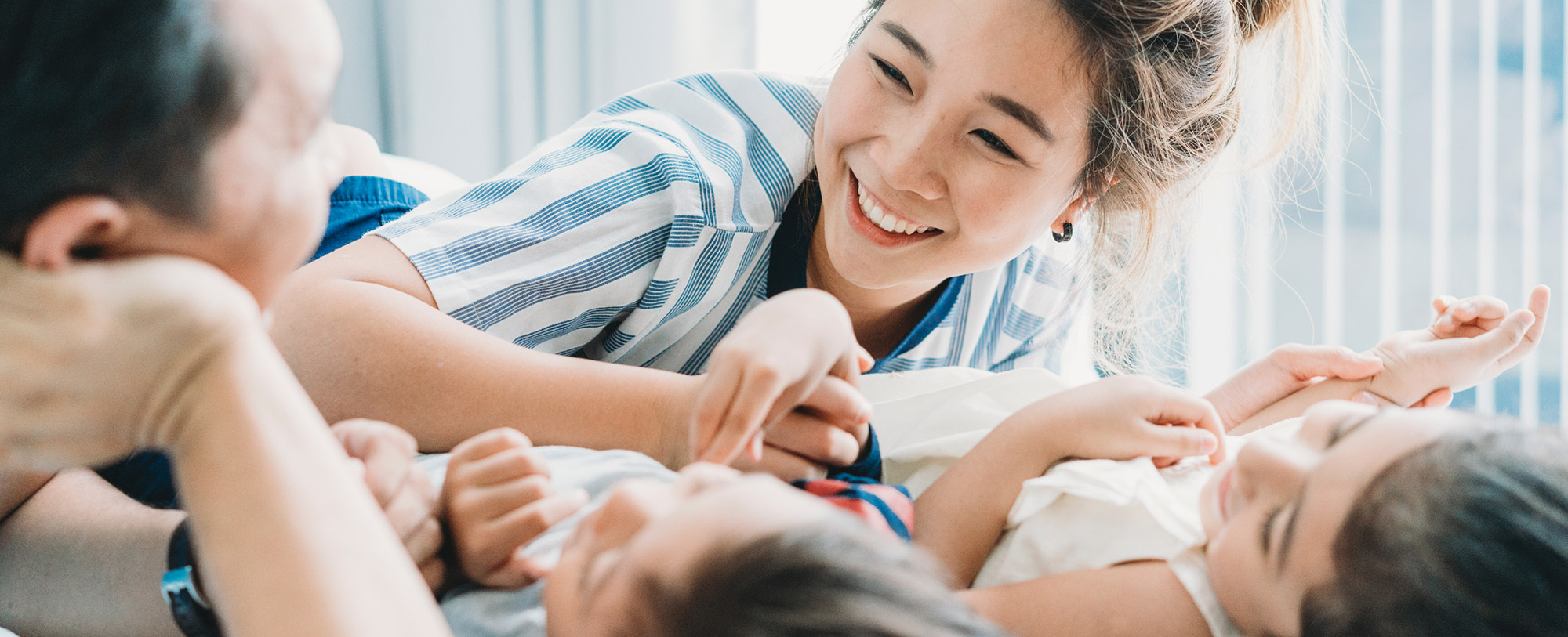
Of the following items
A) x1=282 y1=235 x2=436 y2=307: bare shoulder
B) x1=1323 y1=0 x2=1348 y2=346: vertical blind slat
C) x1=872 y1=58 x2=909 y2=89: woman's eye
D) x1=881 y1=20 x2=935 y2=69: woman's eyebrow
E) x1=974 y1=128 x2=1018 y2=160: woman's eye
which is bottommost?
x1=1323 y1=0 x2=1348 y2=346: vertical blind slat

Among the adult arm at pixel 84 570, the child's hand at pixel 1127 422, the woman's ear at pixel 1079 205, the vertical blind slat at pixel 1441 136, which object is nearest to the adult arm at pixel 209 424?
the adult arm at pixel 84 570

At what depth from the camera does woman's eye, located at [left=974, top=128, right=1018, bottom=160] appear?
2.76 feet

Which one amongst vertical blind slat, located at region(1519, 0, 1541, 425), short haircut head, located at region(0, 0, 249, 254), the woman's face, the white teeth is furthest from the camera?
vertical blind slat, located at region(1519, 0, 1541, 425)

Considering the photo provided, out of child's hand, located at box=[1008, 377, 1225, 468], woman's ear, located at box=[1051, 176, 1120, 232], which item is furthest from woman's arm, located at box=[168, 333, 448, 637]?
woman's ear, located at box=[1051, 176, 1120, 232]

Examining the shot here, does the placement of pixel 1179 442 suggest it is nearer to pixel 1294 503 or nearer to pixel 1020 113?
pixel 1294 503

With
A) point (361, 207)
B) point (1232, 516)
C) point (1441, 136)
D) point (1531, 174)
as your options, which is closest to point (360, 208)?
point (361, 207)

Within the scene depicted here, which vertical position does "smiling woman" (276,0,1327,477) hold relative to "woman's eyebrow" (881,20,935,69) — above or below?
below

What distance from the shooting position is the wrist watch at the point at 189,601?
526 millimetres

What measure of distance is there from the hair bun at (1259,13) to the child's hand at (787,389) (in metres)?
0.61

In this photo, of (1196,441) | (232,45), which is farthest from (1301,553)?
(232,45)

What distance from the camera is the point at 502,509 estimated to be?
0.54 meters

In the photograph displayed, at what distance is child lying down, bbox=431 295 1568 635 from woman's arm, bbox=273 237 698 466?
5cm

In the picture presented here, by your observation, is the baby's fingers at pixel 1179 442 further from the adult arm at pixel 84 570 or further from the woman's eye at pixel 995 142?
the adult arm at pixel 84 570

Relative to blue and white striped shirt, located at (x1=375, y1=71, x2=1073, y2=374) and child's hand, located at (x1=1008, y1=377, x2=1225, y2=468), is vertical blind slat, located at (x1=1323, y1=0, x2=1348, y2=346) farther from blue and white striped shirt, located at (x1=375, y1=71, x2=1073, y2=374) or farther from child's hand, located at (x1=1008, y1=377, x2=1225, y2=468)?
child's hand, located at (x1=1008, y1=377, x2=1225, y2=468)
